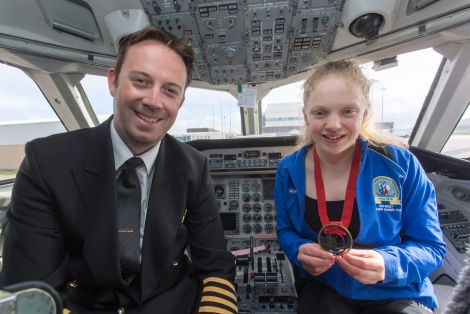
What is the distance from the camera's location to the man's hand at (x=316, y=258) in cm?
101

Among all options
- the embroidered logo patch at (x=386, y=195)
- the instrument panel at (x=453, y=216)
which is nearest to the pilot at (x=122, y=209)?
the embroidered logo patch at (x=386, y=195)

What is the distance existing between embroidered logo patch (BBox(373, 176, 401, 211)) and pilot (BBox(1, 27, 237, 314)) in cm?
69

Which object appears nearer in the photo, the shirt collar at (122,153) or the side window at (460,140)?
the shirt collar at (122,153)

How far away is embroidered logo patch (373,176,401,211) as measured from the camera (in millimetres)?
1117

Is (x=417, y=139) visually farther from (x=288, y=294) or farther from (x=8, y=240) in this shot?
(x=8, y=240)

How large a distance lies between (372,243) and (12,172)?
3129 mm

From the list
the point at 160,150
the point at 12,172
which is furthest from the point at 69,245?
the point at 12,172

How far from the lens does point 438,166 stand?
207 cm

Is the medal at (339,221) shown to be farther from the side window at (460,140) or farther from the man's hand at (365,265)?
the side window at (460,140)

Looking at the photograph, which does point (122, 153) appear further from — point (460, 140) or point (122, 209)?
point (460, 140)

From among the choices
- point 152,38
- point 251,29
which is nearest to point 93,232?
point 152,38

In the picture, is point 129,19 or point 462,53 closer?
point 129,19

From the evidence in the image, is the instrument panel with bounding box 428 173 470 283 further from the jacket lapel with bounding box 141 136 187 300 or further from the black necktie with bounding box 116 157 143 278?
the black necktie with bounding box 116 157 143 278

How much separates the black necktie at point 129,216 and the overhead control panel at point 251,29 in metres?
0.97
